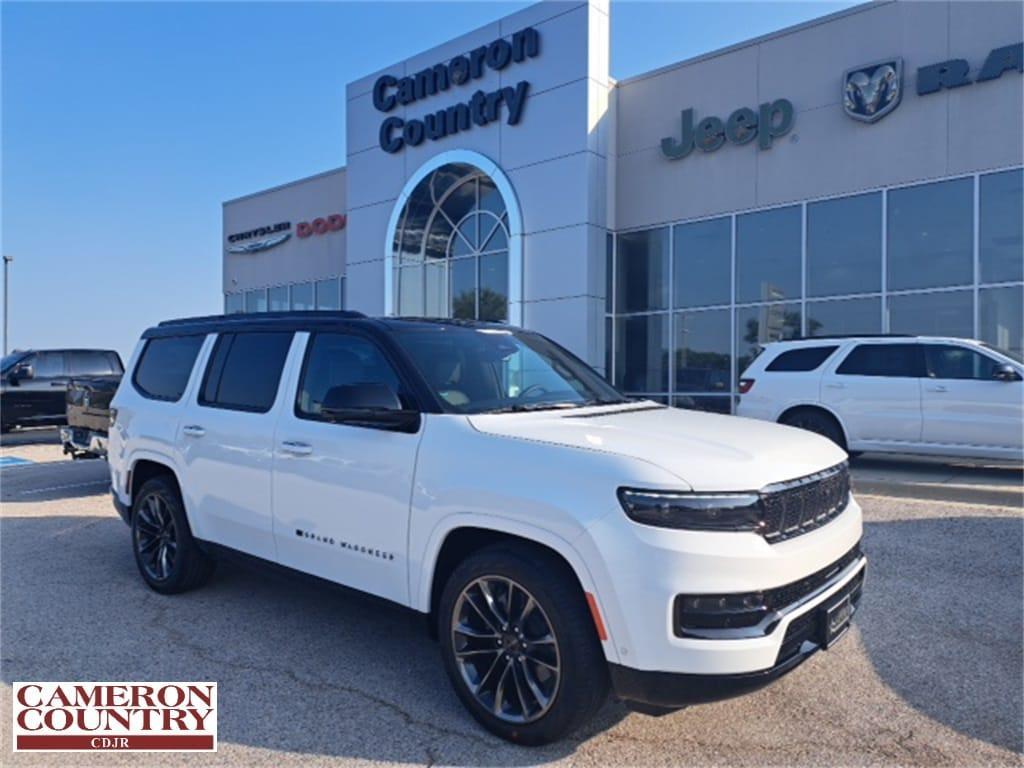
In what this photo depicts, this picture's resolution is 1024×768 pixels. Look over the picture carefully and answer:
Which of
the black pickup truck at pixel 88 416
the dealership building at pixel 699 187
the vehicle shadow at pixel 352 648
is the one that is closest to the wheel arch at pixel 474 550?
the vehicle shadow at pixel 352 648

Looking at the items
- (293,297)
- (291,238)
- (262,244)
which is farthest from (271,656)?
(262,244)

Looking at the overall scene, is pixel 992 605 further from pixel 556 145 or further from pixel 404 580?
pixel 556 145

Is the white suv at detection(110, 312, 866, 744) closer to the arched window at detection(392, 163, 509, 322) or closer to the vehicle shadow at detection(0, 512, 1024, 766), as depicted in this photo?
the vehicle shadow at detection(0, 512, 1024, 766)

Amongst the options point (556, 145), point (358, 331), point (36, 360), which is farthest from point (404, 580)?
point (36, 360)

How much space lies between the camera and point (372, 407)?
3.59m

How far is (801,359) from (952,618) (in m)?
6.81

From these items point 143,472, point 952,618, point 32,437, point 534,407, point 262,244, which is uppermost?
point 262,244

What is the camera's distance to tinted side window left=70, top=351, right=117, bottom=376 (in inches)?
692

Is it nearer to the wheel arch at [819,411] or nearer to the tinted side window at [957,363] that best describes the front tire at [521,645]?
the wheel arch at [819,411]

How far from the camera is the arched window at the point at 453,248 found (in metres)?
18.9

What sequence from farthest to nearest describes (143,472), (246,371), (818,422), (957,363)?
(818,422)
(957,363)
(143,472)
(246,371)

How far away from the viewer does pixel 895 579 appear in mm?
5379

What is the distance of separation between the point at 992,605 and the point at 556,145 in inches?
550

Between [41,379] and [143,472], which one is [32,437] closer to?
[41,379]
